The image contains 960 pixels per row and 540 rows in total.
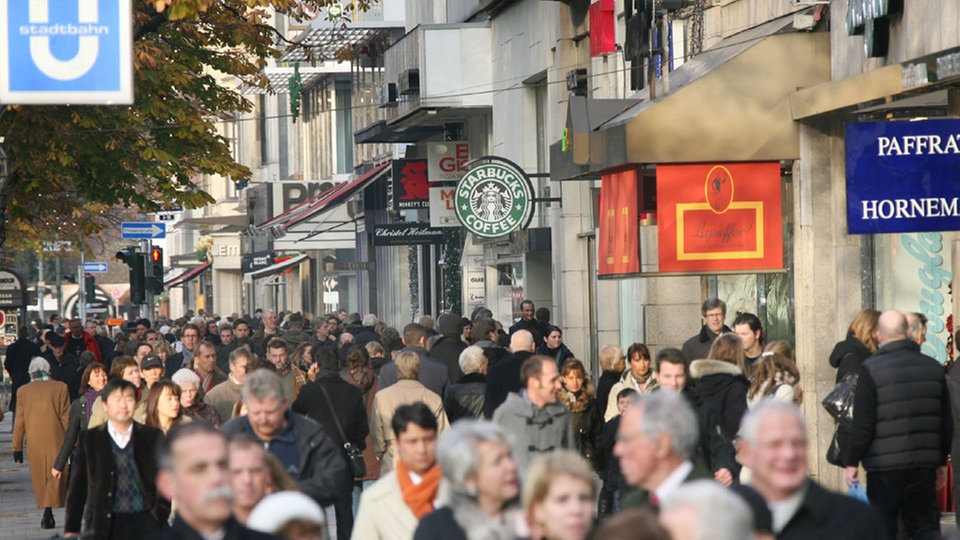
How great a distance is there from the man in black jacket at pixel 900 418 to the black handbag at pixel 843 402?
0.85 m

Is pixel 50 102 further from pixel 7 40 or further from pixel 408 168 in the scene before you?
pixel 408 168

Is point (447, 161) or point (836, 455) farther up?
point (447, 161)

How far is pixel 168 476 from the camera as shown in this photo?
6.13 meters

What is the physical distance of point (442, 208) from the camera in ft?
111

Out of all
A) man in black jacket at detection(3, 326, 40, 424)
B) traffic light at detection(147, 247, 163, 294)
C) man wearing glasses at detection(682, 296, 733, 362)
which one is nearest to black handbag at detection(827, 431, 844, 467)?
man wearing glasses at detection(682, 296, 733, 362)

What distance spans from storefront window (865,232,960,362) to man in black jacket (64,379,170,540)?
6873 millimetres

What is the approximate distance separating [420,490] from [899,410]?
4.25m

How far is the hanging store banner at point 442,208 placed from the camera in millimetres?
33688

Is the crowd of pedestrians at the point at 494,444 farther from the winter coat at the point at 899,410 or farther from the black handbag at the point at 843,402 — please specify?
the black handbag at the point at 843,402

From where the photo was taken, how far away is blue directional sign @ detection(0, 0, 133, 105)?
12383 millimetres

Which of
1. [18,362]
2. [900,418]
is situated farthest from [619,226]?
[18,362]

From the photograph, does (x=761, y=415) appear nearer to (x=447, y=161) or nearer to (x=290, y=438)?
(x=290, y=438)

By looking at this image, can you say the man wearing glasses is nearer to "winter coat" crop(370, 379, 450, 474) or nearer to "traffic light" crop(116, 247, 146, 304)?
"winter coat" crop(370, 379, 450, 474)

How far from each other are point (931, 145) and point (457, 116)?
22.1 meters
